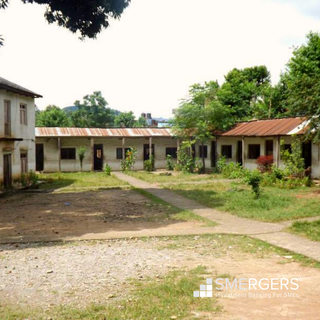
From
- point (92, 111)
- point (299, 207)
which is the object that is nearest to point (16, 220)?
point (299, 207)

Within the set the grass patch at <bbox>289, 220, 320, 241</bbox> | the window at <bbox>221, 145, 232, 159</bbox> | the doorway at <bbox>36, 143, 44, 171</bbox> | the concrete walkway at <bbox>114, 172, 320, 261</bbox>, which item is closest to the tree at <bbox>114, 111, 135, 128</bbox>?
the doorway at <bbox>36, 143, 44, 171</bbox>

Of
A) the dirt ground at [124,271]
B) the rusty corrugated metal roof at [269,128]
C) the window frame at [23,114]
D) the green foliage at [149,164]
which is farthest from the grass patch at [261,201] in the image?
the green foliage at [149,164]

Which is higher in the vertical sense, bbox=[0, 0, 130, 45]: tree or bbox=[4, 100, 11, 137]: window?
bbox=[0, 0, 130, 45]: tree

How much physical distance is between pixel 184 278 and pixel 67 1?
13197 millimetres

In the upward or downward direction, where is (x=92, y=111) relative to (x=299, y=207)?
upward

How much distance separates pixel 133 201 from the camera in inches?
591

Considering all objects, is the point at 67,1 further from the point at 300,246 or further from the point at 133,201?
the point at 300,246

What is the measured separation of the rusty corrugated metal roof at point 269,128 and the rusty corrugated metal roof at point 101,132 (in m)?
6.52

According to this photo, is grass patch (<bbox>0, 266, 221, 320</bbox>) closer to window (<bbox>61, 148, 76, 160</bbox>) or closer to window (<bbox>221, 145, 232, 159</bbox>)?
window (<bbox>221, 145, 232, 159</bbox>)

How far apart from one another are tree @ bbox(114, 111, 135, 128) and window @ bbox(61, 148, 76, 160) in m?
25.2

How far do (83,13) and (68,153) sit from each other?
1555 cm

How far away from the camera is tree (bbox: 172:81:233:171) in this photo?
1039 inches

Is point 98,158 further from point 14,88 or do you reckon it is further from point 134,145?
point 14,88

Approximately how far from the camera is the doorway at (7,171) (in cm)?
1864
